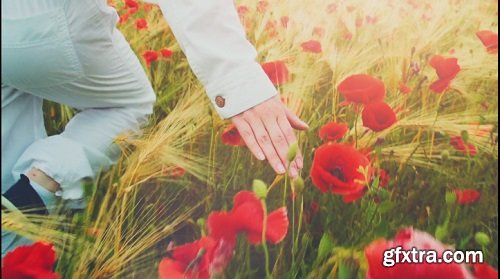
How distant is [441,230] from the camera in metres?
1.16

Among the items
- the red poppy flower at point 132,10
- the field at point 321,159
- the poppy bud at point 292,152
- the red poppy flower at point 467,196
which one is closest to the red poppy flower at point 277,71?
the field at point 321,159

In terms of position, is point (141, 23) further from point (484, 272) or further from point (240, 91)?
point (484, 272)

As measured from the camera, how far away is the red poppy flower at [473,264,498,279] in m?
1.16

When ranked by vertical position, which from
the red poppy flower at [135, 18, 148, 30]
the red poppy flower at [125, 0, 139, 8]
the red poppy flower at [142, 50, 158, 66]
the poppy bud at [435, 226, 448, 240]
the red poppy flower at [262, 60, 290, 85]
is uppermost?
the red poppy flower at [125, 0, 139, 8]

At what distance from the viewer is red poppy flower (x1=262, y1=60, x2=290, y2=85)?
1.14m

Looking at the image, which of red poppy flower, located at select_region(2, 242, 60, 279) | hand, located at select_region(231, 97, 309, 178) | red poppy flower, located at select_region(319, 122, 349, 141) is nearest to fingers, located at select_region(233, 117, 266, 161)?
hand, located at select_region(231, 97, 309, 178)

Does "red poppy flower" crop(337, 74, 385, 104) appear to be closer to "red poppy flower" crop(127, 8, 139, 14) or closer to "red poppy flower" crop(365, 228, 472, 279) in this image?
"red poppy flower" crop(365, 228, 472, 279)

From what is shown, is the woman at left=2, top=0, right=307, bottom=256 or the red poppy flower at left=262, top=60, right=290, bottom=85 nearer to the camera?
the woman at left=2, top=0, right=307, bottom=256

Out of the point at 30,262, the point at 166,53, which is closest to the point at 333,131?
the point at 166,53

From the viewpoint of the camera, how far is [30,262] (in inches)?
41.3

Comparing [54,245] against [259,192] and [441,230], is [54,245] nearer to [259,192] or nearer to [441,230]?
[259,192]

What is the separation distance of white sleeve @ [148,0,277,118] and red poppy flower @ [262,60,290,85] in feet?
0.16

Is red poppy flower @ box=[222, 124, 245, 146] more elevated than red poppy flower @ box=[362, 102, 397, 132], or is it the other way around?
red poppy flower @ box=[222, 124, 245, 146]

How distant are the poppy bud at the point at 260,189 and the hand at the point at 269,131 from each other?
0.10 feet
